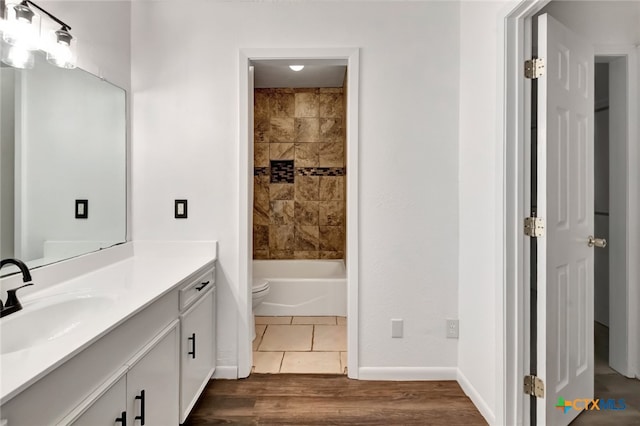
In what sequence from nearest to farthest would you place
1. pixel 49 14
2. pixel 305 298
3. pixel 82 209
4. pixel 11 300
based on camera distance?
pixel 11 300 < pixel 49 14 < pixel 82 209 < pixel 305 298

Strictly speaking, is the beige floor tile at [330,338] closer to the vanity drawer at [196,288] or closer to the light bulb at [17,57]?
the vanity drawer at [196,288]

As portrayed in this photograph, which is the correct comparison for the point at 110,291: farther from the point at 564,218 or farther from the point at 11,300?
the point at 564,218

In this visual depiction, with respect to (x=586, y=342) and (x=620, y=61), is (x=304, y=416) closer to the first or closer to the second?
(x=586, y=342)

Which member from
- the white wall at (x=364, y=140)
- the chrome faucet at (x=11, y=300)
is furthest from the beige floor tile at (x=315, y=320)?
the chrome faucet at (x=11, y=300)

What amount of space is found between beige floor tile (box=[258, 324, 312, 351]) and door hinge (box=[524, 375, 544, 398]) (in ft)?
5.15

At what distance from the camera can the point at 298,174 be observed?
184 inches

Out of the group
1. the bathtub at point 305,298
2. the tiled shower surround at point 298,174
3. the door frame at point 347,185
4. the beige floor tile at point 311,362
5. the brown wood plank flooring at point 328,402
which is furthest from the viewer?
the tiled shower surround at point 298,174

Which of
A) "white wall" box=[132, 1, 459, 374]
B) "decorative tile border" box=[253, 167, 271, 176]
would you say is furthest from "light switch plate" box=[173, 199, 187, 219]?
"decorative tile border" box=[253, 167, 271, 176]

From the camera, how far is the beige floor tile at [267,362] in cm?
267

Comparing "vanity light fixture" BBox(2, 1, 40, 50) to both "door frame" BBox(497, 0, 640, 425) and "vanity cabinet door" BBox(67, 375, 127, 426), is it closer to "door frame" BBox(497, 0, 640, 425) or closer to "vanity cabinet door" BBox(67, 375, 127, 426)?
"vanity cabinet door" BBox(67, 375, 127, 426)

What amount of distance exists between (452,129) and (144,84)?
6.65ft

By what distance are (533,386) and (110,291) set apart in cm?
201

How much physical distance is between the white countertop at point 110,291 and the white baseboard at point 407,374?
123cm

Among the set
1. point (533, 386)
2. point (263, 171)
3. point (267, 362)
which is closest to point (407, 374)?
point (533, 386)
